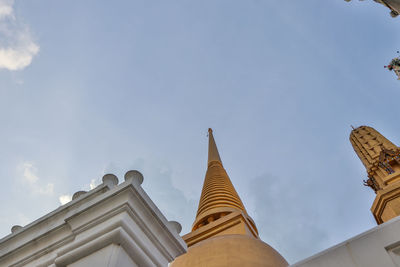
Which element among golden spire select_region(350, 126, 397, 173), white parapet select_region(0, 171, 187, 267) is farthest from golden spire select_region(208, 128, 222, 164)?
white parapet select_region(0, 171, 187, 267)

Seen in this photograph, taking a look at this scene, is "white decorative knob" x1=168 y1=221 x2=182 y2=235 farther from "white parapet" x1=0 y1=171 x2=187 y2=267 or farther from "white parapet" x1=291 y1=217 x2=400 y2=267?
"white parapet" x1=291 y1=217 x2=400 y2=267

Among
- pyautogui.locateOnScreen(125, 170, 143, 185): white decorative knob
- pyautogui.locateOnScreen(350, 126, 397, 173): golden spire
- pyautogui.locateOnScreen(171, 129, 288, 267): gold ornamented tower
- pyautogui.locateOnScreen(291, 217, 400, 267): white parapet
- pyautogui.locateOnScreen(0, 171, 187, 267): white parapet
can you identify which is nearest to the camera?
pyautogui.locateOnScreen(0, 171, 187, 267): white parapet

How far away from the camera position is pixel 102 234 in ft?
14.0

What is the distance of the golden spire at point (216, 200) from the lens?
1884 centimetres

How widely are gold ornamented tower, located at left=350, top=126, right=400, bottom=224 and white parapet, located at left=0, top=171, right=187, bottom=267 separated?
62.3 feet

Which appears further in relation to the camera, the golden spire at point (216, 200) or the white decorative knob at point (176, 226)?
the golden spire at point (216, 200)

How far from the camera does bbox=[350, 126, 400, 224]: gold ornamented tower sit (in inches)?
860

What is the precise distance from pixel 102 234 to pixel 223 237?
9.21 metres

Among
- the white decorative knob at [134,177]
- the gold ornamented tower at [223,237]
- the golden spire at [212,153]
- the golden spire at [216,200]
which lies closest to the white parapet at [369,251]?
the white decorative knob at [134,177]

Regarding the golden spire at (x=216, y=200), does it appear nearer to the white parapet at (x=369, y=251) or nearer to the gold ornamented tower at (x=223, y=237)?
the gold ornamented tower at (x=223, y=237)

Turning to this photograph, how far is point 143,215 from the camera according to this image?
178 inches

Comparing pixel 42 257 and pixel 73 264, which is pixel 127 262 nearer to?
pixel 73 264

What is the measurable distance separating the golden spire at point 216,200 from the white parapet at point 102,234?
46.2 ft

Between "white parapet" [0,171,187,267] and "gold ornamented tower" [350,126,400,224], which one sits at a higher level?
"gold ornamented tower" [350,126,400,224]
